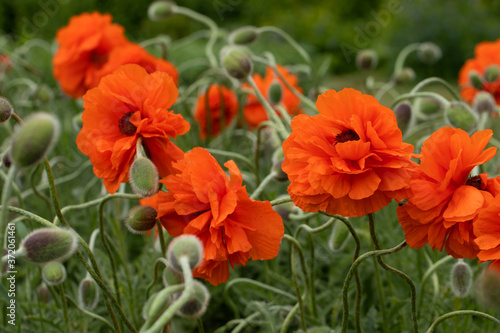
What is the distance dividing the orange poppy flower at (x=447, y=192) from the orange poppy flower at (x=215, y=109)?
1.03 metres

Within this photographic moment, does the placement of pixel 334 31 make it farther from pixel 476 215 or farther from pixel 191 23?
pixel 476 215

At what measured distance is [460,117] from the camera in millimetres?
961

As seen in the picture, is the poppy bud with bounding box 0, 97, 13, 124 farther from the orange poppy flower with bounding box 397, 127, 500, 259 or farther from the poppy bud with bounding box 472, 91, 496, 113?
the poppy bud with bounding box 472, 91, 496, 113

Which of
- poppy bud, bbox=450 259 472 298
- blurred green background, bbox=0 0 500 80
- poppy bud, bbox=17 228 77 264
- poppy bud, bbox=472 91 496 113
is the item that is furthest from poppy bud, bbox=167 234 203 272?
blurred green background, bbox=0 0 500 80

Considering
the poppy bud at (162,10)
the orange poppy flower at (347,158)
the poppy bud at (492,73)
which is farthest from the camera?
the poppy bud at (162,10)

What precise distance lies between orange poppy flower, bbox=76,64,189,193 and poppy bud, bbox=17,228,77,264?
166 mm

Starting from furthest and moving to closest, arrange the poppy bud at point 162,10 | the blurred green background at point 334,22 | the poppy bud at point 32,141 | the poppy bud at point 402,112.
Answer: the blurred green background at point 334,22, the poppy bud at point 162,10, the poppy bud at point 402,112, the poppy bud at point 32,141

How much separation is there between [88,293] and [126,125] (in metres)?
0.32

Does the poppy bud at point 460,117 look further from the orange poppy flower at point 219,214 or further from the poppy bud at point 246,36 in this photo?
the poppy bud at point 246,36

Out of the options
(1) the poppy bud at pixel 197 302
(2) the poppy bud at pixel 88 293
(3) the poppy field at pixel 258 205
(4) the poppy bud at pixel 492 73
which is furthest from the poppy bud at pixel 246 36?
(1) the poppy bud at pixel 197 302

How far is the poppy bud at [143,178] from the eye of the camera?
69 cm

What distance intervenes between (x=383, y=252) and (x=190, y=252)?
8.7 inches

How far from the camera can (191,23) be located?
16.4 feet

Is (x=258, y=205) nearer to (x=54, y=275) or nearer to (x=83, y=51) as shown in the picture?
(x=54, y=275)
